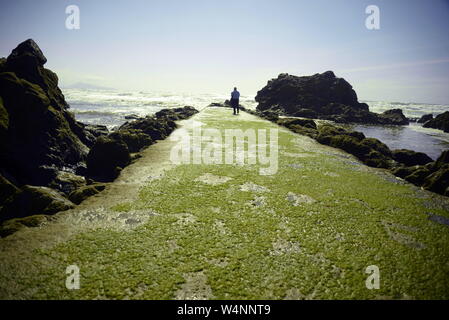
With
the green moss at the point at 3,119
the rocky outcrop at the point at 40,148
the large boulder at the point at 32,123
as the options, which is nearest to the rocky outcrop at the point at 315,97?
the rocky outcrop at the point at 40,148

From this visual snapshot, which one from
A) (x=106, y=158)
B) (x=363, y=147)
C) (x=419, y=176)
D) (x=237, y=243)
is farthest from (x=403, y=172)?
(x=106, y=158)

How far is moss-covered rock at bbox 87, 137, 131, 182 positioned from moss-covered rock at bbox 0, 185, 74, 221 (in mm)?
8479

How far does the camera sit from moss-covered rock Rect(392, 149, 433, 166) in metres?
33.7

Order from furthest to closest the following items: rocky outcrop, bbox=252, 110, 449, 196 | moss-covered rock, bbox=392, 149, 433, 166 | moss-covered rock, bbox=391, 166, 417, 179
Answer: moss-covered rock, bbox=392, 149, 433, 166
moss-covered rock, bbox=391, 166, 417, 179
rocky outcrop, bbox=252, 110, 449, 196

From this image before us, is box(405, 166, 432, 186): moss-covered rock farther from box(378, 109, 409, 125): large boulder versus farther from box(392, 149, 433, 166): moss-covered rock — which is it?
box(378, 109, 409, 125): large boulder

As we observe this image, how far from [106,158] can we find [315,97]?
368 ft

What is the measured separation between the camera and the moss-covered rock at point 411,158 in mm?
33656

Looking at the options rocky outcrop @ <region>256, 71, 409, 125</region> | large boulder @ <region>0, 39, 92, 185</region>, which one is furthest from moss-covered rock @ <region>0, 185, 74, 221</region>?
rocky outcrop @ <region>256, 71, 409, 125</region>

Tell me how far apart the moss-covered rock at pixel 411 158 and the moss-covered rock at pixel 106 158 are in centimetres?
3756

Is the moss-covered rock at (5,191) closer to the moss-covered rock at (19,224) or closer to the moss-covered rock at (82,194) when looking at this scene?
the moss-covered rock at (82,194)

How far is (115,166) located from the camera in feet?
88.8

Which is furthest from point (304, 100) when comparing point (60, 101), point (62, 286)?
point (62, 286)

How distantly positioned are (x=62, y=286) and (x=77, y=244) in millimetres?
3134
